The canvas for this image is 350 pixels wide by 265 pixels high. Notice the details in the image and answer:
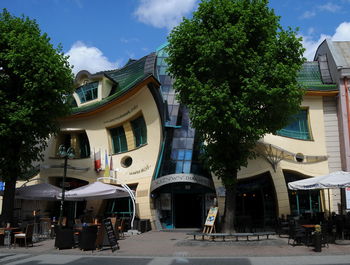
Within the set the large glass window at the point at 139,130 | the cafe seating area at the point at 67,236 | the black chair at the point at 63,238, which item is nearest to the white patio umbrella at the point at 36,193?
the cafe seating area at the point at 67,236

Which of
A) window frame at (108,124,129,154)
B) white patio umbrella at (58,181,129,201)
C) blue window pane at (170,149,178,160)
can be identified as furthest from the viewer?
window frame at (108,124,129,154)

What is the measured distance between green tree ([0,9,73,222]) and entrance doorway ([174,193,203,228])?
9262 millimetres

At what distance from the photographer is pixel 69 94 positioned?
2038 cm

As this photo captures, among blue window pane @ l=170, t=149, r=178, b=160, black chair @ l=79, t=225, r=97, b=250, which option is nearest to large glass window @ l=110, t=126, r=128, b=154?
blue window pane @ l=170, t=149, r=178, b=160

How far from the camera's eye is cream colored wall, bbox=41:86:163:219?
22922 millimetres

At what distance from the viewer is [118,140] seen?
26.3 meters

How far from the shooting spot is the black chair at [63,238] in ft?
47.9

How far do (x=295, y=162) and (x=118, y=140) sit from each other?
12.3m

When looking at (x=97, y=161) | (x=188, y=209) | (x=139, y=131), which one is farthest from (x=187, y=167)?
(x=97, y=161)

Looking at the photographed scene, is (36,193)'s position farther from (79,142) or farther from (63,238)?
(79,142)

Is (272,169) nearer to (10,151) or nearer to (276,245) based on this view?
(276,245)

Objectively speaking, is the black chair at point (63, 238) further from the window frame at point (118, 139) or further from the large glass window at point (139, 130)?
the window frame at point (118, 139)

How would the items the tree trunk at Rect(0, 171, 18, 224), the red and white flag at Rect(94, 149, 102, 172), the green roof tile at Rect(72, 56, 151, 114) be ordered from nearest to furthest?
1. the tree trunk at Rect(0, 171, 18, 224)
2. the red and white flag at Rect(94, 149, 102, 172)
3. the green roof tile at Rect(72, 56, 151, 114)

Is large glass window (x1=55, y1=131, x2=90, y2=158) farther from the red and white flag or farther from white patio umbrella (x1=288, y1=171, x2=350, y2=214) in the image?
white patio umbrella (x1=288, y1=171, x2=350, y2=214)
